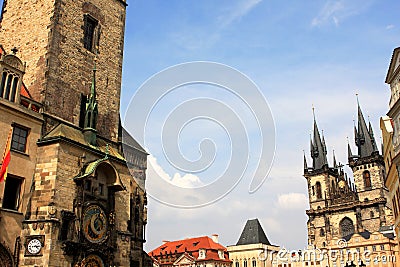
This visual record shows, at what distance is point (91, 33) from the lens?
24.7m

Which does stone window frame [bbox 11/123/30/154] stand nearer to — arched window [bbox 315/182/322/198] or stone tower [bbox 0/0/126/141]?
stone tower [bbox 0/0/126/141]

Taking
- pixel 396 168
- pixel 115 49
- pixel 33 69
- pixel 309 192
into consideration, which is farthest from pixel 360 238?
pixel 33 69

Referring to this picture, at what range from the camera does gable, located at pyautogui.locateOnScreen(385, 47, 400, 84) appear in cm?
2049

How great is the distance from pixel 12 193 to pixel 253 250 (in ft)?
224

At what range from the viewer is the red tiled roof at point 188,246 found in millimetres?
78594

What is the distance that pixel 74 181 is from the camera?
19656mm

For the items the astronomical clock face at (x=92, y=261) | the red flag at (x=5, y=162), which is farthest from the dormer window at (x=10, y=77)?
the astronomical clock face at (x=92, y=261)

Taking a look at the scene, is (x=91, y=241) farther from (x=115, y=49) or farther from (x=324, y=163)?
(x=324, y=163)

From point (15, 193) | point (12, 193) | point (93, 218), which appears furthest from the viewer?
point (93, 218)

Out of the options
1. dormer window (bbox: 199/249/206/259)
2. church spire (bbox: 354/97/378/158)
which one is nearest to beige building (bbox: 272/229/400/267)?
dormer window (bbox: 199/249/206/259)

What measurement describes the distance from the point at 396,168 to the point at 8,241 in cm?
1878

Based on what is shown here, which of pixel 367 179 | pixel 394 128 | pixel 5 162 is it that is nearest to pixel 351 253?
pixel 367 179

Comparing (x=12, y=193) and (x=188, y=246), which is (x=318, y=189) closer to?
(x=188, y=246)

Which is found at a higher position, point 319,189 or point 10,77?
point 319,189
